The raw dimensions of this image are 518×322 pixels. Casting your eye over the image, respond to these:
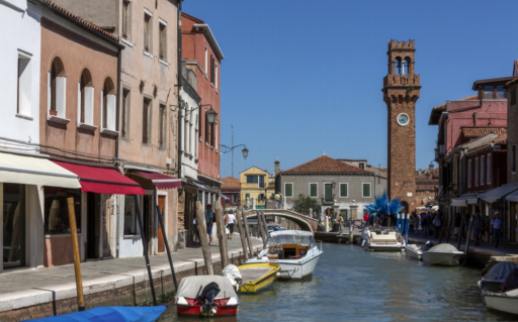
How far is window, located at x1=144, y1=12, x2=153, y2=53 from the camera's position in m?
25.9

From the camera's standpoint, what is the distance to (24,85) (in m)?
18.4

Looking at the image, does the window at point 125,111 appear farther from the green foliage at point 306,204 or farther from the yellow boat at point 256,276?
the green foliage at point 306,204

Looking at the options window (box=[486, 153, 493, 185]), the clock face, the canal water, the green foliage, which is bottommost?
the canal water

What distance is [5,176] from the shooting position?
15.4 m

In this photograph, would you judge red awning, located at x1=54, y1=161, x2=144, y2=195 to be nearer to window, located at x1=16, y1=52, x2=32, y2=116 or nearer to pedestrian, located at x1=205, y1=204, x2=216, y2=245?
window, located at x1=16, y1=52, x2=32, y2=116

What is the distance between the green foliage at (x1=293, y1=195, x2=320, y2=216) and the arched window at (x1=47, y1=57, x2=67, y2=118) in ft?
257

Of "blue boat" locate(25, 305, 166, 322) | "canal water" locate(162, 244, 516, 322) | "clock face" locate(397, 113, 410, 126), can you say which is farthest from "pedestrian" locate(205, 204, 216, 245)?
"clock face" locate(397, 113, 410, 126)

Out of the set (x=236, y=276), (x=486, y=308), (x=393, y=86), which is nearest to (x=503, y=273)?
(x=486, y=308)

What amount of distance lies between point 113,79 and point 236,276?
236 inches

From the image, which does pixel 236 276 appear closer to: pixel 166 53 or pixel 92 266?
pixel 92 266

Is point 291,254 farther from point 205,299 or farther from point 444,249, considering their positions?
point 205,299

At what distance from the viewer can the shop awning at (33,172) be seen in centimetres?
1570

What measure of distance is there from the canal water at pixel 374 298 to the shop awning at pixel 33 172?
3.43 m

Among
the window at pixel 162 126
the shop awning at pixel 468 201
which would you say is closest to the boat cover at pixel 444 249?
the shop awning at pixel 468 201
